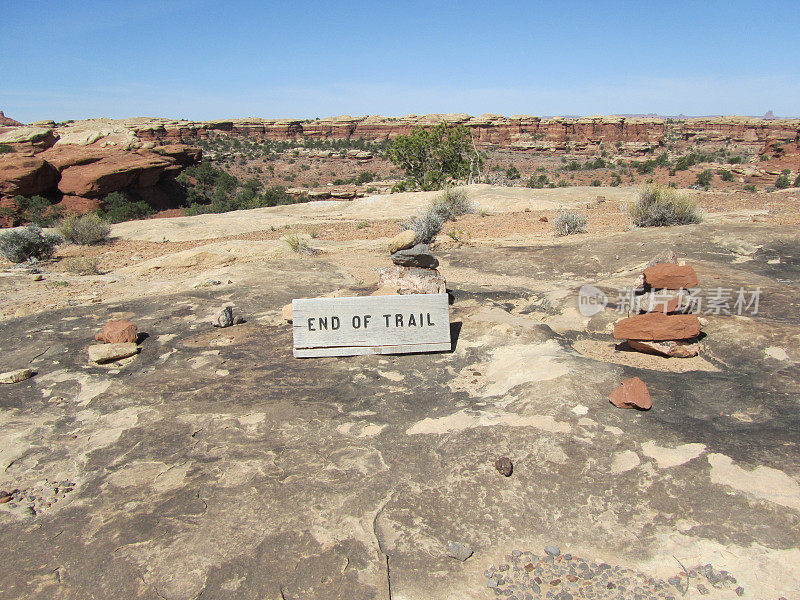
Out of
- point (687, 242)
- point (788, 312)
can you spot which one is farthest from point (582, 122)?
point (788, 312)

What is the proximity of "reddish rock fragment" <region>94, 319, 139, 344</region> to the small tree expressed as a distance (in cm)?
2012

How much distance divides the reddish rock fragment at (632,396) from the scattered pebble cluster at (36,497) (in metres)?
3.77

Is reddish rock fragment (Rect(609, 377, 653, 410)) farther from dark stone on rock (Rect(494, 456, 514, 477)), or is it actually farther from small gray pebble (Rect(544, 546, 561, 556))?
small gray pebble (Rect(544, 546, 561, 556))

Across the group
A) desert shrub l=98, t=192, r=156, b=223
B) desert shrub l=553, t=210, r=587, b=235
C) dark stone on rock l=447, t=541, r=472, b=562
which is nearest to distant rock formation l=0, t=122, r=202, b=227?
desert shrub l=98, t=192, r=156, b=223

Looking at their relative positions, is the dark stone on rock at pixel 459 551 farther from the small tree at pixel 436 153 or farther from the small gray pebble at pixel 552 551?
the small tree at pixel 436 153

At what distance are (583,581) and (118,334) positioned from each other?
507 cm

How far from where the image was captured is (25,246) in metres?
11.3

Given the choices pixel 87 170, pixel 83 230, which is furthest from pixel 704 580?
pixel 87 170

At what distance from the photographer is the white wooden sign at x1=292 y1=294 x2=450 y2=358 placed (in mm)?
4945

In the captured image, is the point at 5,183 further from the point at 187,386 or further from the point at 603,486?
the point at 603,486

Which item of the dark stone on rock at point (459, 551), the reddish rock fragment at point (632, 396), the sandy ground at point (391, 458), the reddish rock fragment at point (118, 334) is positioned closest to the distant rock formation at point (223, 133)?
the sandy ground at point (391, 458)

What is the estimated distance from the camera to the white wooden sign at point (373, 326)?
495cm

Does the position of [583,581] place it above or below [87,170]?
below

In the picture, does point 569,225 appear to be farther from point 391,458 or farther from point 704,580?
point 704,580
